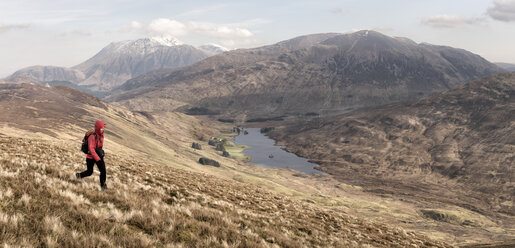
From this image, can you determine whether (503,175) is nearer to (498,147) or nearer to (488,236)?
(498,147)

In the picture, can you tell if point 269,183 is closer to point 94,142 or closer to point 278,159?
point 278,159

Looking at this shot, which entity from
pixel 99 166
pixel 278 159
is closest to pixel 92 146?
pixel 99 166

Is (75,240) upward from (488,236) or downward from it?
upward

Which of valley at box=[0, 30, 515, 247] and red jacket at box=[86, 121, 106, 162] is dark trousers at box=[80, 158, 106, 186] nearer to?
red jacket at box=[86, 121, 106, 162]

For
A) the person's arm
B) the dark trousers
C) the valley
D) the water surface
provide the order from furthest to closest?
the water surface
the dark trousers
the person's arm
the valley

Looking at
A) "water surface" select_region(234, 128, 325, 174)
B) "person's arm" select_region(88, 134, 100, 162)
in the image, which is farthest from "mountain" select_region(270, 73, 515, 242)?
"person's arm" select_region(88, 134, 100, 162)

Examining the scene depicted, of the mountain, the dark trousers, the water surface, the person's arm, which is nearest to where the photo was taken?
the person's arm

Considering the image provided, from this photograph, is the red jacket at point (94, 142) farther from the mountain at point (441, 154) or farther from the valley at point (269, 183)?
the mountain at point (441, 154)

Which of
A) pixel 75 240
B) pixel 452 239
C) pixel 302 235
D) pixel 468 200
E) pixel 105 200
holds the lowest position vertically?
pixel 468 200

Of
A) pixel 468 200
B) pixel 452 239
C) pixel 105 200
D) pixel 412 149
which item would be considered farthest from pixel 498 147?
pixel 105 200
